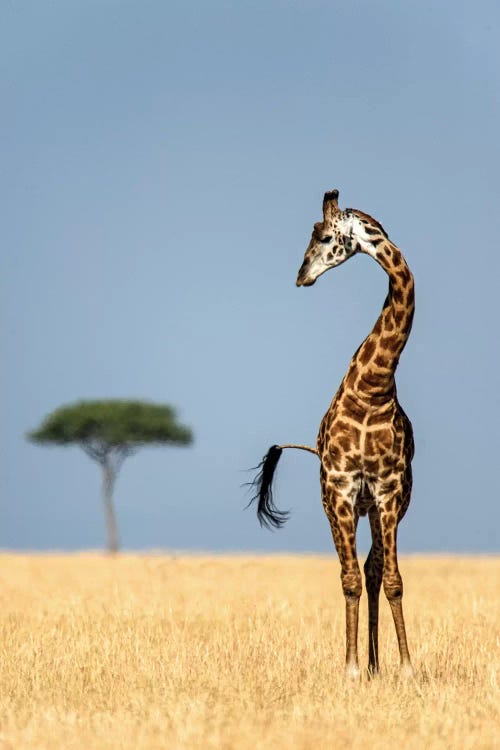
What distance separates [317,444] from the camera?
10.6m

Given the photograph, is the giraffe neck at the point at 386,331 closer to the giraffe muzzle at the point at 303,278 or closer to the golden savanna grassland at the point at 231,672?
the giraffe muzzle at the point at 303,278

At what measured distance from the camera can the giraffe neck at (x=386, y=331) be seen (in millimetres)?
9727

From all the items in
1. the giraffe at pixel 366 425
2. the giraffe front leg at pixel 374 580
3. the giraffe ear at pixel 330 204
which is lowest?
the giraffe front leg at pixel 374 580

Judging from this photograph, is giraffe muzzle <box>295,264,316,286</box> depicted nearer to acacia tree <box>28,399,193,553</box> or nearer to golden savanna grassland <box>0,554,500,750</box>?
golden savanna grassland <box>0,554,500,750</box>

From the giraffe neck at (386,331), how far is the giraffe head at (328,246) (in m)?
0.10

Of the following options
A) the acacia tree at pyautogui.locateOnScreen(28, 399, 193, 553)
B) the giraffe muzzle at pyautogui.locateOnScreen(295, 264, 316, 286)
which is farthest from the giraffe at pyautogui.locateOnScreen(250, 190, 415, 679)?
the acacia tree at pyautogui.locateOnScreen(28, 399, 193, 553)

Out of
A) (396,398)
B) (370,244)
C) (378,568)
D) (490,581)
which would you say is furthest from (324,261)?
(490,581)

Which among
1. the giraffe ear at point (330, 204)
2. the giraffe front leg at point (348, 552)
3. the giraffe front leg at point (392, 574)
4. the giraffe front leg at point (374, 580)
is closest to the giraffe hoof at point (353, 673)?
the giraffe front leg at point (348, 552)

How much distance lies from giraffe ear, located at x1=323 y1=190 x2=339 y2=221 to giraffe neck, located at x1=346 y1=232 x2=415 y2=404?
330 millimetres

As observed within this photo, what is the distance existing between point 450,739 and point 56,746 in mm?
2445

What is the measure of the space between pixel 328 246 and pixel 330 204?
43cm

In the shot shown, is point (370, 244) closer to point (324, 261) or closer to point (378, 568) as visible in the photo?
point (324, 261)

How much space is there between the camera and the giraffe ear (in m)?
9.85

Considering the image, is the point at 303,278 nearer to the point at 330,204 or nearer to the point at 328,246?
the point at 328,246
